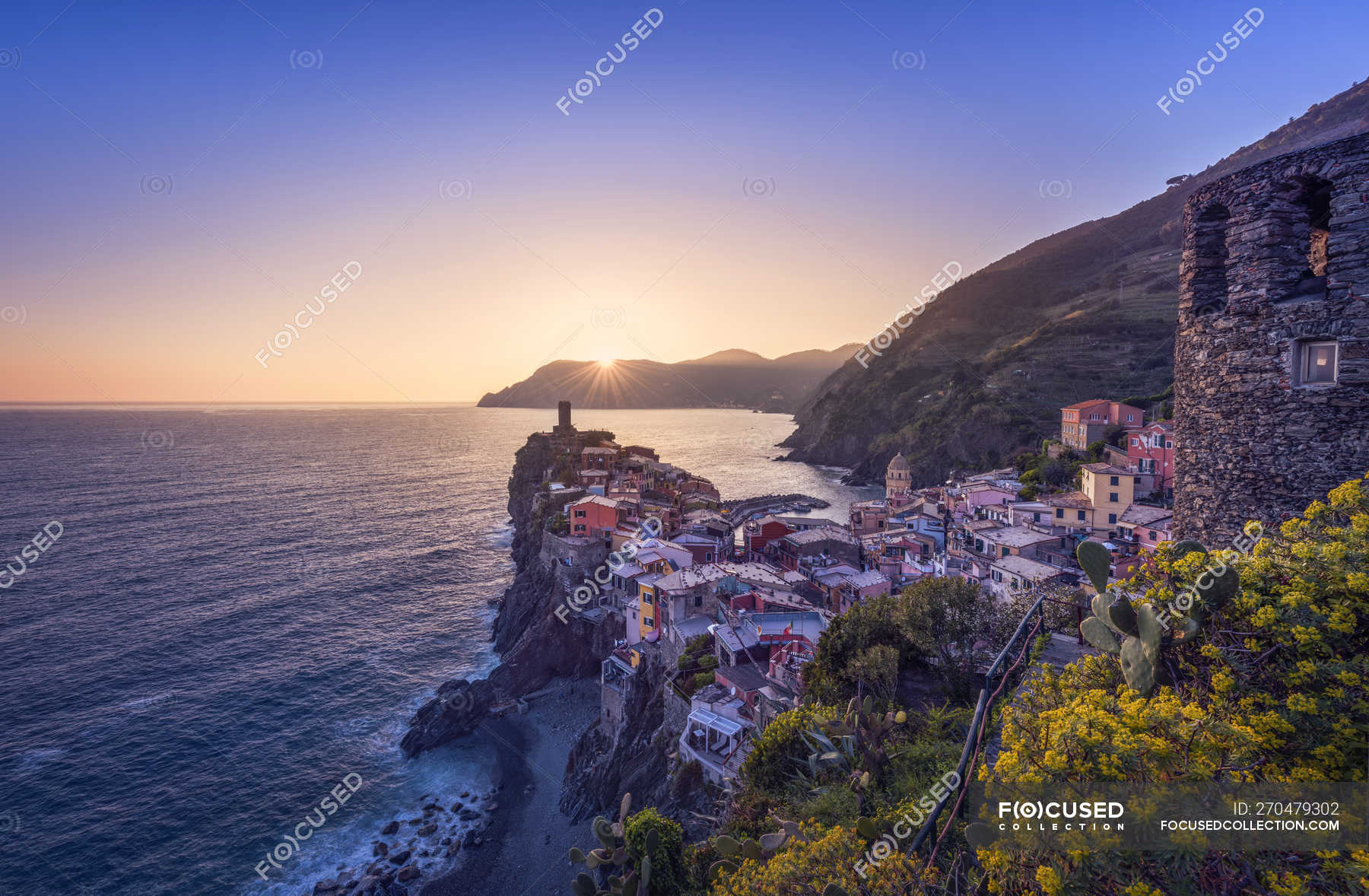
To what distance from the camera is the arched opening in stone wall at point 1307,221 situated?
6418mm

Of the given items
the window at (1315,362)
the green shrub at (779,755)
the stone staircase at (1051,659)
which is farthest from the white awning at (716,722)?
the window at (1315,362)

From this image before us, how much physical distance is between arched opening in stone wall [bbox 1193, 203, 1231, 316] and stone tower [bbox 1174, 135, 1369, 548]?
13 millimetres

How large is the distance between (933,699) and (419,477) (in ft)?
352

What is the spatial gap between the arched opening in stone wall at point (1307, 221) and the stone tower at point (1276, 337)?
0.01 meters

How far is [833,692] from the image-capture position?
44.8 ft

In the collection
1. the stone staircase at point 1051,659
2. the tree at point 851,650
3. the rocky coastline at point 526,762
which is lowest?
the rocky coastline at point 526,762

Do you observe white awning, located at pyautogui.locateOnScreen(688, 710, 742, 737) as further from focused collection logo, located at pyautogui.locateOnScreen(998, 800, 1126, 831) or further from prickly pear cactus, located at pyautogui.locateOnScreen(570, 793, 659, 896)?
focused collection logo, located at pyautogui.locateOnScreen(998, 800, 1126, 831)

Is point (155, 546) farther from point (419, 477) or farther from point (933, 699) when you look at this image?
point (933, 699)

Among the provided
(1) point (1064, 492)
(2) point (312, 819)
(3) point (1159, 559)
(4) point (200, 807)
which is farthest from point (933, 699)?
(1) point (1064, 492)

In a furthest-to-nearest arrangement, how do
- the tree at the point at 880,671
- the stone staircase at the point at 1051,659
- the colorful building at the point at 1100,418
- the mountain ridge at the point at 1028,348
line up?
the mountain ridge at the point at 1028,348
the colorful building at the point at 1100,418
the tree at the point at 880,671
the stone staircase at the point at 1051,659

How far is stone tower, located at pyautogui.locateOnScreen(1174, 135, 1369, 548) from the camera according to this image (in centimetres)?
594

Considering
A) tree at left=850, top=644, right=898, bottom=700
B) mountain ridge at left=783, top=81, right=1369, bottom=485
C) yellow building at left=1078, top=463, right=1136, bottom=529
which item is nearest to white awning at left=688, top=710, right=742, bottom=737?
tree at left=850, top=644, right=898, bottom=700

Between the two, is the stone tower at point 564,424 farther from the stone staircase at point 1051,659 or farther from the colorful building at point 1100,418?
the stone staircase at point 1051,659

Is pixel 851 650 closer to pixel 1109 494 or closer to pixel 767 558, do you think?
pixel 767 558
